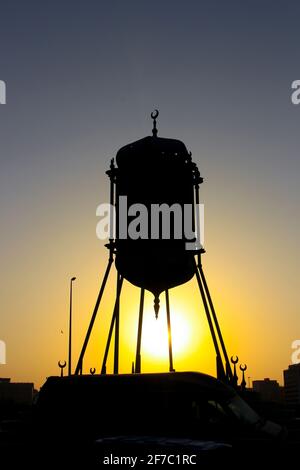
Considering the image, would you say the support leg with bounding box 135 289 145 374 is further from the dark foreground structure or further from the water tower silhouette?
the dark foreground structure

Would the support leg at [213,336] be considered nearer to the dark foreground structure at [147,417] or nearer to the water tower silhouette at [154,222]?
the water tower silhouette at [154,222]

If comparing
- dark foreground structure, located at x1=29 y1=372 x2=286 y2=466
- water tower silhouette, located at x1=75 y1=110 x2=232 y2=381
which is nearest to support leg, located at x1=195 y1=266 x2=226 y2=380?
water tower silhouette, located at x1=75 y1=110 x2=232 y2=381

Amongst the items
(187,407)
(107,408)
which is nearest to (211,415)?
(187,407)

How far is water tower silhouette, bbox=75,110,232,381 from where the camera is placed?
62.1 feet

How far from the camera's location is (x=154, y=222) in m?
19.0

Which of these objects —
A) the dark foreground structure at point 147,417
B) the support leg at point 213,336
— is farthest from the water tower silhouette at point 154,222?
the dark foreground structure at point 147,417

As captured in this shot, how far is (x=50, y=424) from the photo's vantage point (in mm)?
7121

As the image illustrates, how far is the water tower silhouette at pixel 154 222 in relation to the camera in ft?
62.1
